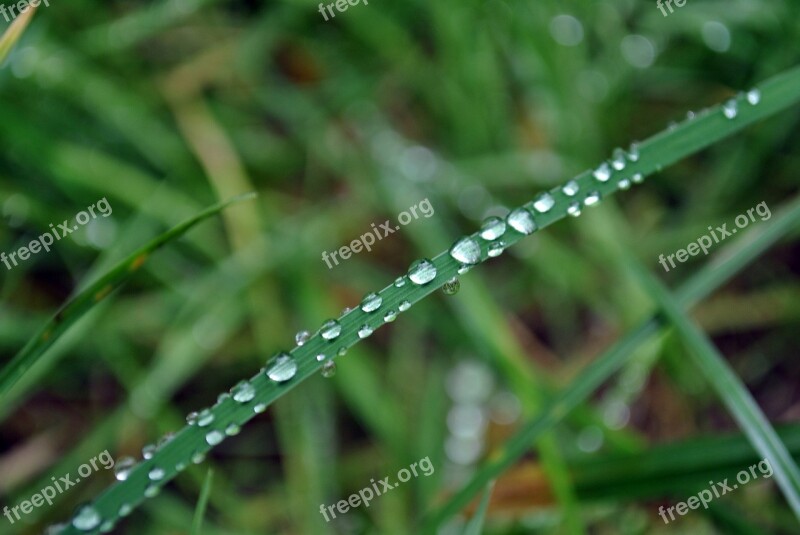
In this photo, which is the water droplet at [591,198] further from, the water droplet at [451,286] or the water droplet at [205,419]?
the water droplet at [205,419]

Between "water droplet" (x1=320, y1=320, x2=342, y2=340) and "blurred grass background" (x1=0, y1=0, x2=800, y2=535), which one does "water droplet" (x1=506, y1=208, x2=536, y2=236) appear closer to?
"water droplet" (x1=320, y1=320, x2=342, y2=340)

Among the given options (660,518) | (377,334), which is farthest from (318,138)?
(660,518)

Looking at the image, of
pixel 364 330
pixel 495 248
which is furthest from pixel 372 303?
pixel 495 248

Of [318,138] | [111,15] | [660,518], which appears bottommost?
[660,518]

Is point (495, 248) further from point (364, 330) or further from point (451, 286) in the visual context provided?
point (364, 330)

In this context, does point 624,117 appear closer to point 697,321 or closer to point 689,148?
point 697,321
